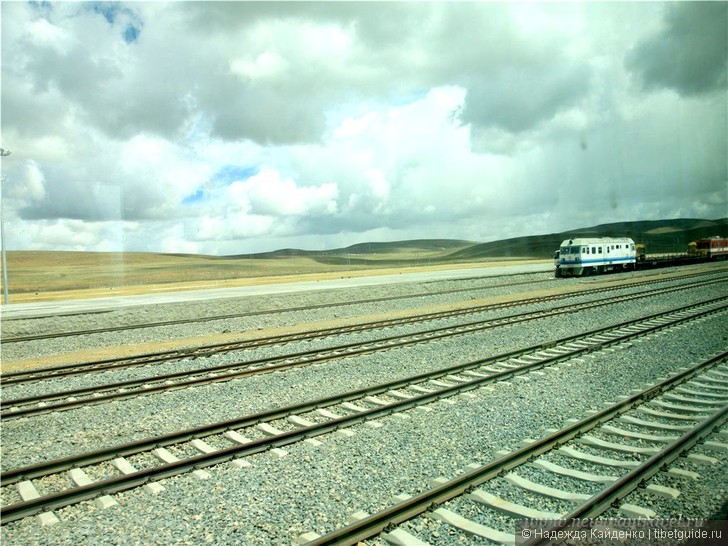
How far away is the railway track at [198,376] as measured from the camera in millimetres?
10219

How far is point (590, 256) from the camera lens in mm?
43688

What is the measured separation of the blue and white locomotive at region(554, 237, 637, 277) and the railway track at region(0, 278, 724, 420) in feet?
93.2

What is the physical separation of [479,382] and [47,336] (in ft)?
59.0

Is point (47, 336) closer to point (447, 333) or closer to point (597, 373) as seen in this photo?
point (447, 333)

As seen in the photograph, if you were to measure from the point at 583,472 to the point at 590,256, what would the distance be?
135 ft

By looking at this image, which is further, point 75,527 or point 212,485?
point 212,485

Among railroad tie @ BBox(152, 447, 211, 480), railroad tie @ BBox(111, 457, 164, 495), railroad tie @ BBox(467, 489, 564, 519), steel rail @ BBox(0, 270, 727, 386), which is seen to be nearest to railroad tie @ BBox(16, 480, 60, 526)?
railroad tie @ BBox(111, 457, 164, 495)

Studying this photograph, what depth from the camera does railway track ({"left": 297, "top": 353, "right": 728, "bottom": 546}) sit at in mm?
4980

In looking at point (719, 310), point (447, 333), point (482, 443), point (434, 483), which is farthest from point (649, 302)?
point (434, 483)

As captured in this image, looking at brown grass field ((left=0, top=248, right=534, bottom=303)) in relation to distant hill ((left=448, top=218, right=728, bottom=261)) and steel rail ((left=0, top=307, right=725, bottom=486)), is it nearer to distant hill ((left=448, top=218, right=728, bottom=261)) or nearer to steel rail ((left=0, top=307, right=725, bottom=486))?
distant hill ((left=448, top=218, right=728, bottom=261))

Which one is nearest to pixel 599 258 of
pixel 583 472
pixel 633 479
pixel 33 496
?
pixel 583 472

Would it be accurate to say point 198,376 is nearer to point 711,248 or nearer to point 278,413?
point 278,413

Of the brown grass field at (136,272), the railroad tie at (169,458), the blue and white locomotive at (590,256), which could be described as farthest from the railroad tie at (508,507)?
the brown grass field at (136,272)

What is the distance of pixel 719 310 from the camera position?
64.3 ft
